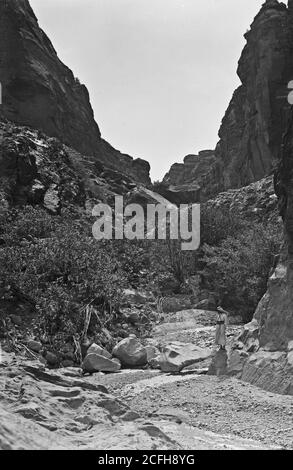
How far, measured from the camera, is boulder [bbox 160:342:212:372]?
11117 mm

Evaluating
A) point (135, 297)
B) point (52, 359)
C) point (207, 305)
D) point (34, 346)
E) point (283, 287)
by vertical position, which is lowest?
point (52, 359)

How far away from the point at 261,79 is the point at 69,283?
141 feet

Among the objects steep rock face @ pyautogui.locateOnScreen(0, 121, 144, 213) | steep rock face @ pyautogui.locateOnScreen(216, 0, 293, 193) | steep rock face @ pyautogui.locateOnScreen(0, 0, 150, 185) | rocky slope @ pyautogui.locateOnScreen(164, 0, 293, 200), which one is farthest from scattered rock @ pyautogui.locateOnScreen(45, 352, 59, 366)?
rocky slope @ pyautogui.locateOnScreen(164, 0, 293, 200)

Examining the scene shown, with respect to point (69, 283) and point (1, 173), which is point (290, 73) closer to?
point (1, 173)

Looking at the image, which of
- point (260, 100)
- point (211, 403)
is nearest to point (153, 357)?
point (211, 403)

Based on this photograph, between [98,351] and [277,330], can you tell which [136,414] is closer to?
[277,330]

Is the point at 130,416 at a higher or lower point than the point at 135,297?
lower

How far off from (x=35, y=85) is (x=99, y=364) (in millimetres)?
38764

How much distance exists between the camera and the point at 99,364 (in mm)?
11805

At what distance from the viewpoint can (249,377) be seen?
916 centimetres

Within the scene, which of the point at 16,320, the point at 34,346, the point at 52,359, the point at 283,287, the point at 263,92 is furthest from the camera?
the point at 263,92

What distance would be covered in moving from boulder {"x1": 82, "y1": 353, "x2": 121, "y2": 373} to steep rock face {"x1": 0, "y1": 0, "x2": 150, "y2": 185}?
34317 millimetres

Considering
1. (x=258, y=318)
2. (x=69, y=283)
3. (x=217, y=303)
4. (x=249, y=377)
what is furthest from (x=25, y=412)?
(x=217, y=303)

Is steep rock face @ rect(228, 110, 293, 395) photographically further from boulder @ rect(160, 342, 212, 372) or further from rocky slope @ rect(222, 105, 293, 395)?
boulder @ rect(160, 342, 212, 372)
